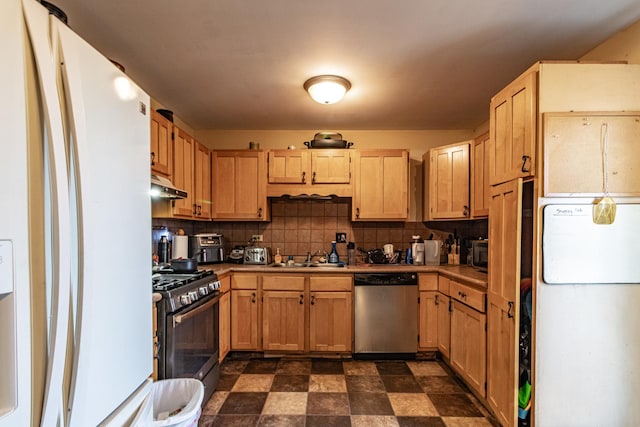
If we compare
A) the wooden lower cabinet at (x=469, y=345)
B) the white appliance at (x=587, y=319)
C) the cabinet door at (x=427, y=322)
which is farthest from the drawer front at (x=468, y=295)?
the white appliance at (x=587, y=319)

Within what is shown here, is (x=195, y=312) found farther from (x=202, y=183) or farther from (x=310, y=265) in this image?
(x=202, y=183)

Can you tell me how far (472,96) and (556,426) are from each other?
2.38 meters

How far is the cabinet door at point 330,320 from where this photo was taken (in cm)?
299

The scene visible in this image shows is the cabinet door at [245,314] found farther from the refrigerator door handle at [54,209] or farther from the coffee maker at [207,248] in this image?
the refrigerator door handle at [54,209]

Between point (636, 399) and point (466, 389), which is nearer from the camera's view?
point (636, 399)

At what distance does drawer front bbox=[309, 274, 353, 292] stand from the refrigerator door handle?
2.35 meters

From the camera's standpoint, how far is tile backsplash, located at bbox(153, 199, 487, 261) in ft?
11.9

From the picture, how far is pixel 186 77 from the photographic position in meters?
2.35

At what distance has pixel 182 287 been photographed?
192cm

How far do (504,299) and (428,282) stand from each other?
3.85 ft

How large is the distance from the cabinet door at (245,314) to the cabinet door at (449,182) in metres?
2.05

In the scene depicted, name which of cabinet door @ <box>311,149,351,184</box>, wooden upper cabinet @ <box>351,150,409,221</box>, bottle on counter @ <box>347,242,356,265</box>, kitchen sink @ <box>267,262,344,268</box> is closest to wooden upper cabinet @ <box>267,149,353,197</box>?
cabinet door @ <box>311,149,351,184</box>

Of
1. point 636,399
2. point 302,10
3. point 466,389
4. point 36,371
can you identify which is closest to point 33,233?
point 36,371

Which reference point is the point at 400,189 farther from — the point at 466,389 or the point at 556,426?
the point at 556,426
